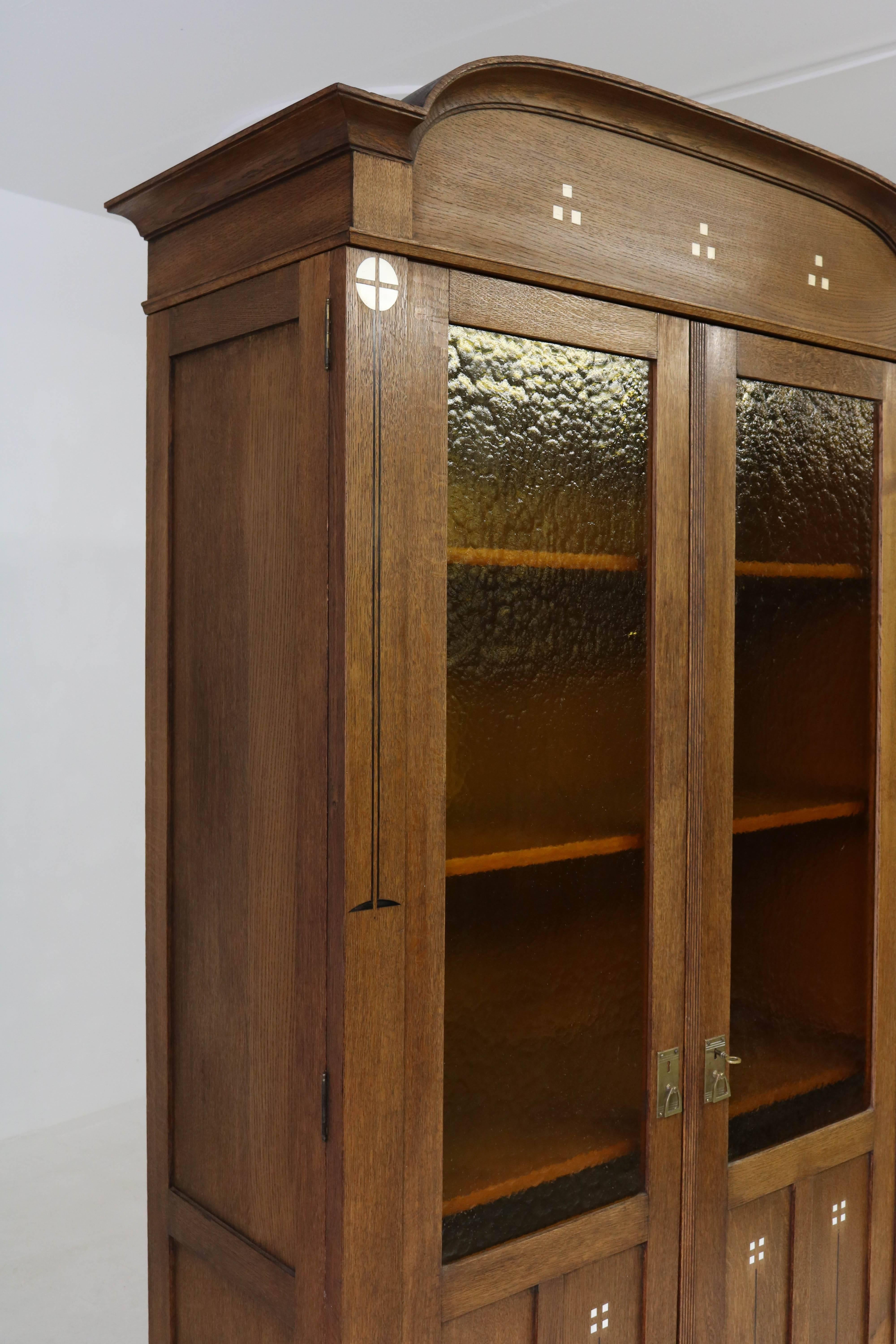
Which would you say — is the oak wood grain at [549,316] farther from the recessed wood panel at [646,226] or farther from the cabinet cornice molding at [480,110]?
the cabinet cornice molding at [480,110]

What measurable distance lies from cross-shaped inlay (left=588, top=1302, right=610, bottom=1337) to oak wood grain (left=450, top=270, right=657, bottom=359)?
1314 mm

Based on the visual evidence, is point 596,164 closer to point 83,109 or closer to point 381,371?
point 381,371

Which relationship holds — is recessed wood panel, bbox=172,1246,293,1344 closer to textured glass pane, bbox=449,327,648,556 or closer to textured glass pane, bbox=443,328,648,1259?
textured glass pane, bbox=443,328,648,1259

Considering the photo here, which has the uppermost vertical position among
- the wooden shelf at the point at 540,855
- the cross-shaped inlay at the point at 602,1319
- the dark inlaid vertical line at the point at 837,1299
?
the wooden shelf at the point at 540,855

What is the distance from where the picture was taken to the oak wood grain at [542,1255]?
1455mm

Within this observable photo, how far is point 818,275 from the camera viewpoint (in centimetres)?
184

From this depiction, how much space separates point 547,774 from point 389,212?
74cm

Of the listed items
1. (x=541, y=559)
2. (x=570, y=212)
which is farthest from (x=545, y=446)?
(x=570, y=212)

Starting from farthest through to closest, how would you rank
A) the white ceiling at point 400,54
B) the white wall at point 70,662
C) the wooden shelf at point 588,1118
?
the white wall at point 70,662, the white ceiling at point 400,54, the wooden shelf at point 588,1118

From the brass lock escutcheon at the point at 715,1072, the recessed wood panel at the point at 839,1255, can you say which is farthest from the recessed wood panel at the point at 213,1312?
the recessed wood panel at the point at 839,1255

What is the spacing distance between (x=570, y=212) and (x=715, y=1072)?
1.24m

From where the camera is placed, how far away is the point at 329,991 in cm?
135

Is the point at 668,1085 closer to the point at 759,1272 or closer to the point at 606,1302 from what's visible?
the point at 606,1302

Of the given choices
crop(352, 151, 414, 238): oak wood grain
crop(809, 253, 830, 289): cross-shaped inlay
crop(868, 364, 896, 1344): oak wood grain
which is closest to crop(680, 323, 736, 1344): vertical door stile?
crop(809, 253, 830, 289): cross-shaped inlay
